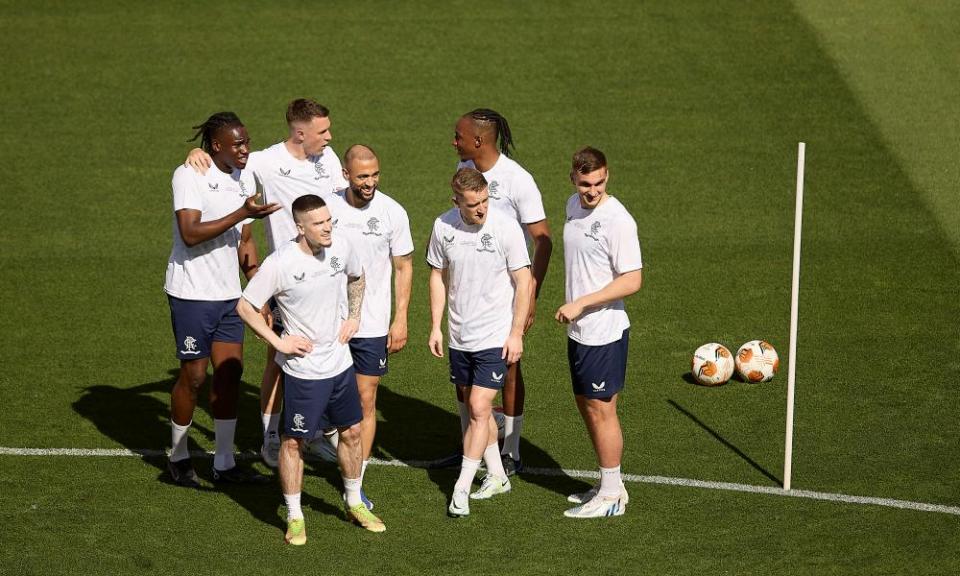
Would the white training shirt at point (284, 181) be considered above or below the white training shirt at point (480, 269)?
above

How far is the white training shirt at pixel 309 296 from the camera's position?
27.6 ft

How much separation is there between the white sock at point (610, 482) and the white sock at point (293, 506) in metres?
2.08

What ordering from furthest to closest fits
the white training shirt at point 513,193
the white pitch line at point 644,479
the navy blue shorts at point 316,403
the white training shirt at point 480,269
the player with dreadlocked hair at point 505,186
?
the white training shirt at point 513,193 → the player with dreadlocked hair at point 505,186 → the white pitch line at point 644,479 → the white training shirt at point 480,269 → the navy blue shorts at point 316,403

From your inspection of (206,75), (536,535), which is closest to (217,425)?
(536,535)

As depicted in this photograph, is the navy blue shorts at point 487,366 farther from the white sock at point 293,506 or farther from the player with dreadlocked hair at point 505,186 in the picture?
the white sock at point 293,506

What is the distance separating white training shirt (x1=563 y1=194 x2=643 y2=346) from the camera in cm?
879

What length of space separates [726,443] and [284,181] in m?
4.01

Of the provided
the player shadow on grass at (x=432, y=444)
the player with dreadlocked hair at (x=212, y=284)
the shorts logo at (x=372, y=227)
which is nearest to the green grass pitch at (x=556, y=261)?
the player shadow on grass at (x=432, y=444)

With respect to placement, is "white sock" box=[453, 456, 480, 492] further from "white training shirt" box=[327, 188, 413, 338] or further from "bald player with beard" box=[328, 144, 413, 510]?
"white training shirt" box=[327, 188, 413, 338]

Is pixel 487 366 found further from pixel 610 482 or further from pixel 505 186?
pixel 505 186

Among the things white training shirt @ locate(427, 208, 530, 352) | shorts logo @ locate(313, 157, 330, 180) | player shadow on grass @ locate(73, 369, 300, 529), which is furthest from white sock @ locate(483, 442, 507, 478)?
shorts logo @ locate(313, 157, 330, 180)

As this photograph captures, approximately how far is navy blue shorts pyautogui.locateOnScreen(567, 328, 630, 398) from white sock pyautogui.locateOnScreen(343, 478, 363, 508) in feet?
5.38

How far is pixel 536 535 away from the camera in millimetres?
8891

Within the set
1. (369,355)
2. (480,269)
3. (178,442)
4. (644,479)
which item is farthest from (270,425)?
(644,479)
